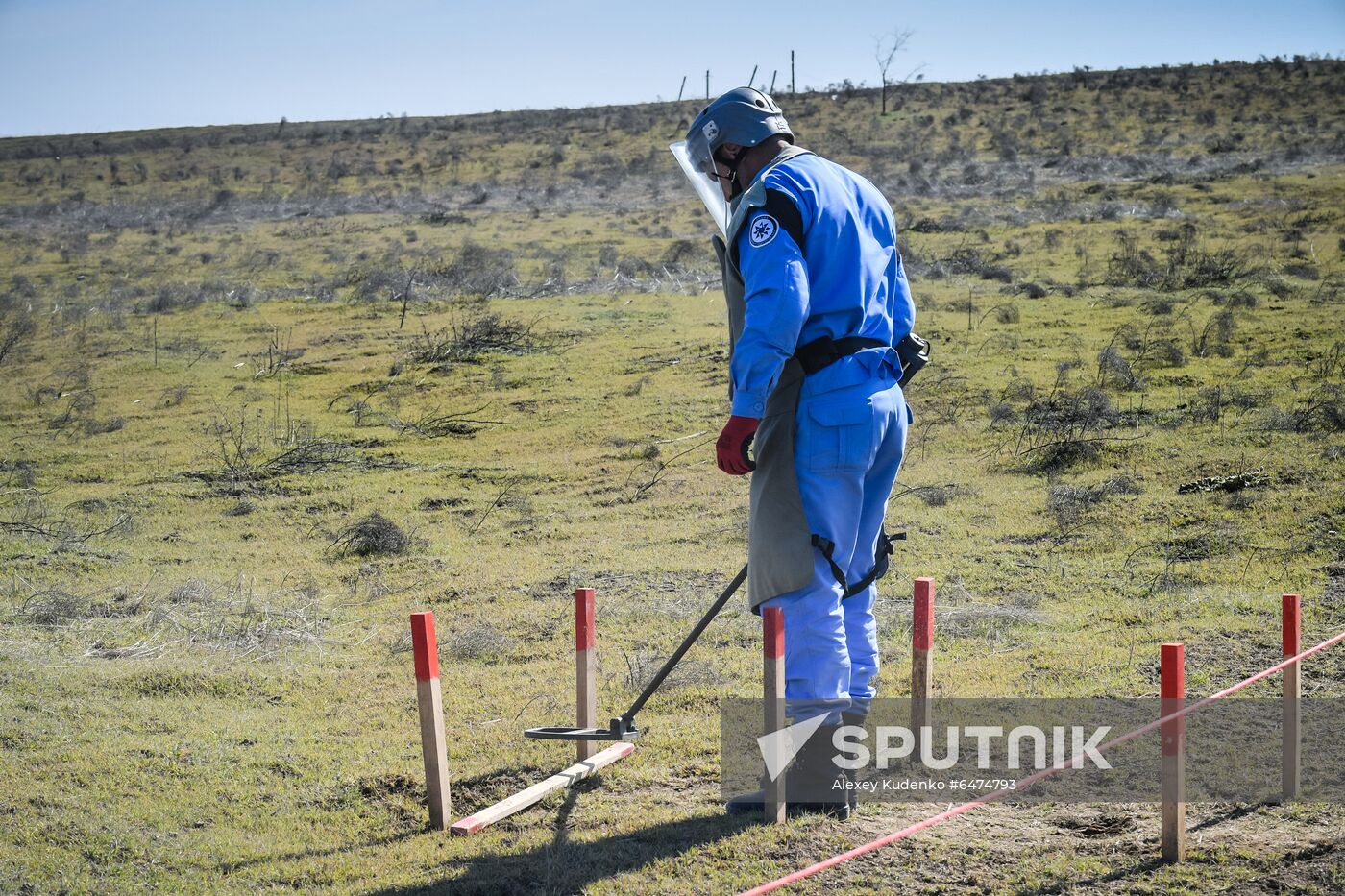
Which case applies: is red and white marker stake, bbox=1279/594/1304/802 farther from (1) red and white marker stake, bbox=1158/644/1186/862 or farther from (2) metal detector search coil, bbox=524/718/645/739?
(2) metal detector search coil, bbox=524/718/645/739

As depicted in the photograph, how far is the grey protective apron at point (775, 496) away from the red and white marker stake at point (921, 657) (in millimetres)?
623

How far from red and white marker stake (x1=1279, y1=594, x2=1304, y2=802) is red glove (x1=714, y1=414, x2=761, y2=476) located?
173 centimetres

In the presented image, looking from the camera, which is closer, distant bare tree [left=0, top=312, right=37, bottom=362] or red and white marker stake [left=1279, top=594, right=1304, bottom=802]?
red and white marker stake [left=1279, top=594, right=1304, bottom=802]

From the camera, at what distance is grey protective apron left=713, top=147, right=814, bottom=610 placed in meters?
3.78

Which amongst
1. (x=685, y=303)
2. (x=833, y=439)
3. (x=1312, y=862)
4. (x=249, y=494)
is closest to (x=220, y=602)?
(x=249, y=494)

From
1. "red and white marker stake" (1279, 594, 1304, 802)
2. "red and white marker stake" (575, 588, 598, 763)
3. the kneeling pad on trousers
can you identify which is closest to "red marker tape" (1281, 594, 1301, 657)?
"red and white marker stake" (1279, 594, 1304, 802)

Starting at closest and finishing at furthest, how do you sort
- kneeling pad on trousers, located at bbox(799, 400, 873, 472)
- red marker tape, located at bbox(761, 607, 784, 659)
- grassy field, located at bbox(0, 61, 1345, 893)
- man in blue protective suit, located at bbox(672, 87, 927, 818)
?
red marker tape, located at bbox(761, 607, 784, 659) < man in blue protective suit, located at bbox(672, 87, 927, 818) < kneeling pad on trousers, located at bbox(799, 400, 873, 472) < grassy field, located at bbox(0, 61, 1345, 893)

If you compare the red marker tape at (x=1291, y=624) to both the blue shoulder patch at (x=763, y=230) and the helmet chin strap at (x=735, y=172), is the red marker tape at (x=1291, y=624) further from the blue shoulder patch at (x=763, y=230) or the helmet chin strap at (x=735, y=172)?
the helmet chin strap at (x=735, y=172)

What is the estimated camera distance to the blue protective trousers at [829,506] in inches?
150

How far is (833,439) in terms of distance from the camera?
379cm

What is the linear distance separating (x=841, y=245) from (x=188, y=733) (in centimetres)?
348

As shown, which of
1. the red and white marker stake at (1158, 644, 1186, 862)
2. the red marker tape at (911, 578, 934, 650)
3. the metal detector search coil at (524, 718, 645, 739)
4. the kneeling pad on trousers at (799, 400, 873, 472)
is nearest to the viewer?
the red and white marker stake at (1158, 644, 1186, 862)

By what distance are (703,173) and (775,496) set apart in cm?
124

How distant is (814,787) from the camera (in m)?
3.97
